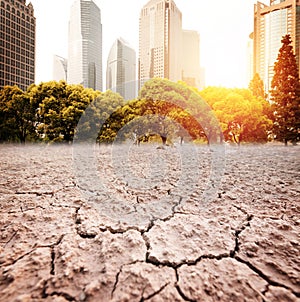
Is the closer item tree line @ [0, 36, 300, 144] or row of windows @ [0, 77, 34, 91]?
tree line @ [0, 36, 300, 144]

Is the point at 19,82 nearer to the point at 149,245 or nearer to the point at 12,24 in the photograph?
the point at 12,24

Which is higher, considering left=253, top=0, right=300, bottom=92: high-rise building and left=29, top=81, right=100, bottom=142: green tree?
left=253, top=0, right=300, bottom=92: high-rise building

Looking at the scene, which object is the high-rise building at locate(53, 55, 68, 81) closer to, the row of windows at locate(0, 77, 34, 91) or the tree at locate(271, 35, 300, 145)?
the row of windows at locate(0, 77, 34, 91)

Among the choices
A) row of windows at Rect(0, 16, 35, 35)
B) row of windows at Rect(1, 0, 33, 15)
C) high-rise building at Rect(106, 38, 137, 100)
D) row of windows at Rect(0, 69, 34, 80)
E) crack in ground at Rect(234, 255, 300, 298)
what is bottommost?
crack in ground at Rect(234, 255, 300, 298)

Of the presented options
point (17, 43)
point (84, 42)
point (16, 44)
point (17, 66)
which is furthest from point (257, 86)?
point (17, 43)

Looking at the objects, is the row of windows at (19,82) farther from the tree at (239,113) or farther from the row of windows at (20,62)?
the tree at (239,113)

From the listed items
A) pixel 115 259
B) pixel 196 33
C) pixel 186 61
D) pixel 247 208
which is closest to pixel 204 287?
pixel 115 259

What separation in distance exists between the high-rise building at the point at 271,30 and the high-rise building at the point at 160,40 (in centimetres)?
1322

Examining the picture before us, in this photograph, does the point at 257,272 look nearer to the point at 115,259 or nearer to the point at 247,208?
the point at 115,259

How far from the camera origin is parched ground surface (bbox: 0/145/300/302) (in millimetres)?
920

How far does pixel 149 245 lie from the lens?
1268mm

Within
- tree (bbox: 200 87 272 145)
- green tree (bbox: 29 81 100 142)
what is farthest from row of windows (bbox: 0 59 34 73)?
tree (bbox: 200 87 272 145)

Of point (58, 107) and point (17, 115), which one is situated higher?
point (58, 107)

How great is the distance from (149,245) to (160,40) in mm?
31090
